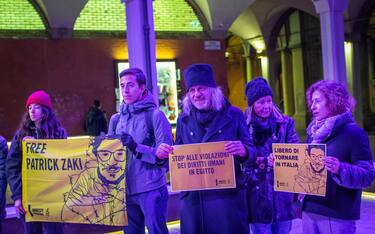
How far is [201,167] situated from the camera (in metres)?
3.18

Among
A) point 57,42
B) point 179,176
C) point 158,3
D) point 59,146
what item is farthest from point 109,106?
point 179,176

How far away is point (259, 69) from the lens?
23.1 meters

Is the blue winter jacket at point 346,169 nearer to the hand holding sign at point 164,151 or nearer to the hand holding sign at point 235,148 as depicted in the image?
the hand holding sign at point 235,148

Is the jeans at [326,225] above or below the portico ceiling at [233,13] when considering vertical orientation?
below

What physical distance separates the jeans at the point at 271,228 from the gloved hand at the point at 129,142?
3.95 feet

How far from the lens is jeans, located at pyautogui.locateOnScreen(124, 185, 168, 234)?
3.67 meters

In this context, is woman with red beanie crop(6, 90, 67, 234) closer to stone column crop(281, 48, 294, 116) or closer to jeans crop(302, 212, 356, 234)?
A: jeans crop(302, 212, 356, 234)

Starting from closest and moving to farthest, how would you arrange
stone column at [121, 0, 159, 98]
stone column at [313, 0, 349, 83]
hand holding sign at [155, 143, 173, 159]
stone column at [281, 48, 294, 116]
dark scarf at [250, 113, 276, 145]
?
hand holding sign at [155, 143, 173, 159] → dark scarf at [250, 113, 276, 145] → stone column at [121, 0, 159, 98] → stone column at [313, 0, 349, 83] → stone column at [281, 48, 294, 116]

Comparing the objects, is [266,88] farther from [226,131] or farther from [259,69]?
[259,69]

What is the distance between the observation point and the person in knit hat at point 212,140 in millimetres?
3018

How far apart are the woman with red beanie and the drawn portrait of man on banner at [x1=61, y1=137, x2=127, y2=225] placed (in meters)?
0.29

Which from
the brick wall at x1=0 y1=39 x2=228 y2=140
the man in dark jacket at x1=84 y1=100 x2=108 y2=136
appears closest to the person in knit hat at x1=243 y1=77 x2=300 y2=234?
the man in dark jacket at x1=84 y1=100 x2=108 y2=136

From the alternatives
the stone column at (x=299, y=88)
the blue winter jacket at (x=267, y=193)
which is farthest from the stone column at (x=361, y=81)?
the blue winter jacket at (x=267, y=193)

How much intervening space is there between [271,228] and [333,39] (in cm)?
761
